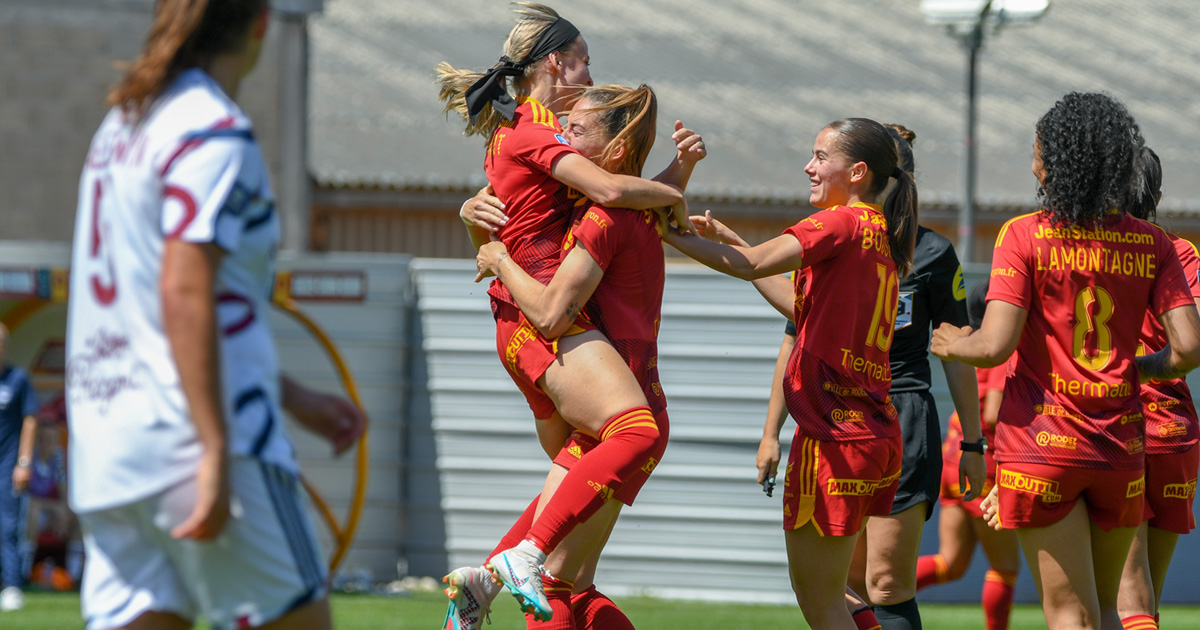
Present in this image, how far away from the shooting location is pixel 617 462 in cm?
362

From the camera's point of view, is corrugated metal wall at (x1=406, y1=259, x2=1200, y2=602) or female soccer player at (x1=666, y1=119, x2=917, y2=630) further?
corrugated metal wall at (x1=406, y1=259, x2=1200, y2=602)

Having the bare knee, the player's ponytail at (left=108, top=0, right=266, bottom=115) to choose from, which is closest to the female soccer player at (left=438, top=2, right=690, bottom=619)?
the bare knee

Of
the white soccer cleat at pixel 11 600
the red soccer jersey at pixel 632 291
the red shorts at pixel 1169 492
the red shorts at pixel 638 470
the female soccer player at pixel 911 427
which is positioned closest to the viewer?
the red shorts at pixel 638 470

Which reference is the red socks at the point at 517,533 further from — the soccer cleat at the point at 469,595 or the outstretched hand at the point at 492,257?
the outstretched hand at the point at 492,257

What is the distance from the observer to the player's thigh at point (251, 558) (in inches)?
86.7

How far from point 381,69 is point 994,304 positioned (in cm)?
1691

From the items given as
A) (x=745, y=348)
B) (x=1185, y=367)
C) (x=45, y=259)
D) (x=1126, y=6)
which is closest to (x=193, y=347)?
(x=1185, y=367)

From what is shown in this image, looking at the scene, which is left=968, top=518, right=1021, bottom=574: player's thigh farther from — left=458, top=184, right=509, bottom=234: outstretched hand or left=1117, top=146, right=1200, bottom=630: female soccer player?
left=458, top=184, right=509, bottom=234: outstretched hand

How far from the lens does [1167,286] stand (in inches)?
150

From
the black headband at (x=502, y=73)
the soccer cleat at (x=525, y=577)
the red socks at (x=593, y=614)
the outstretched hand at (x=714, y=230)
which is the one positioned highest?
the black headband at (x=502, y=73)

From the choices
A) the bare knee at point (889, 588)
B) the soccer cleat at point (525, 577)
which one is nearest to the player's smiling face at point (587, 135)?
the soccer cleat at point (525, 577)

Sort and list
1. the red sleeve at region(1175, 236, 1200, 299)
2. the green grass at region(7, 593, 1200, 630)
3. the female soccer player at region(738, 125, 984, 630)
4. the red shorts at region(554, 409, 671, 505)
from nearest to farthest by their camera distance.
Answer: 1. the red shorts at region(554, 409, 671, 505)
2. the red sleeve at region(1175, 236, 1200, 299)
3. the female soccer player at region(738, 125, 984, 630)
4. the green grass at region(7, 593, 1200, 630)

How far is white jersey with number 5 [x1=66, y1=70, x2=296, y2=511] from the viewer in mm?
2172

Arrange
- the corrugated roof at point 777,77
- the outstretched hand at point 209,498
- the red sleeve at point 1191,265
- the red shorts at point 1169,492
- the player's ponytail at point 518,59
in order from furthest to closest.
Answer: the corrugated roof at point 777,77 < the red sleeve at point 1191,265 < the red shorts at point 1169,492 < the player's ponytail at point 518,59 < the outstretched hand at point 209,498
